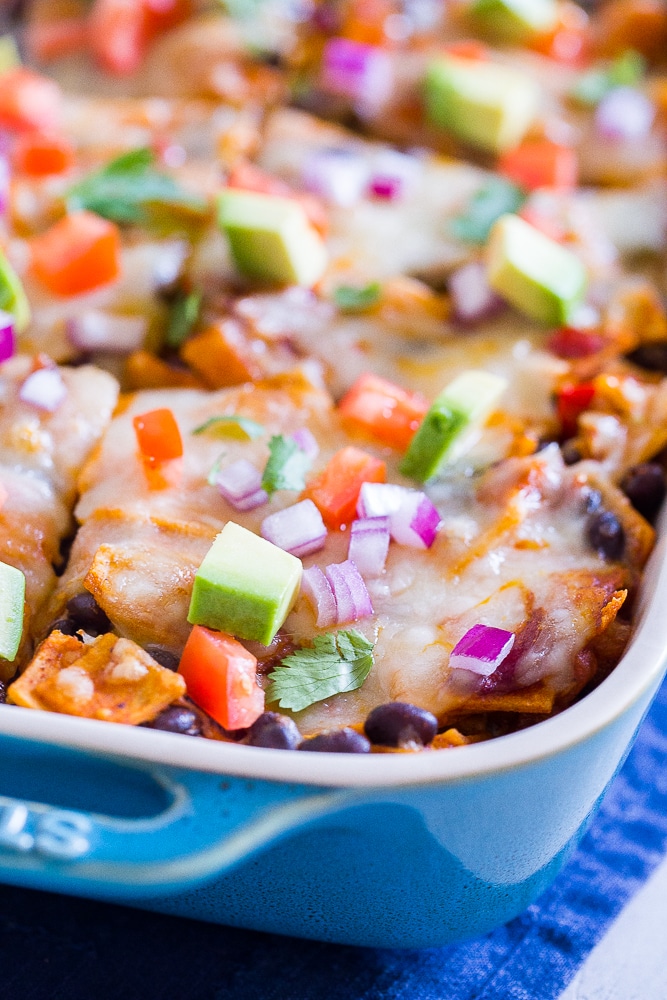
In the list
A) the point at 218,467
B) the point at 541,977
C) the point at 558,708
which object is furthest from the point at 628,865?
the point at 218,467

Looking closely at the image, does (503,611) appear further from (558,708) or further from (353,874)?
(353,874)

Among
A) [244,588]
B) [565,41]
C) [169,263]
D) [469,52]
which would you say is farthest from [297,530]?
[565,41]

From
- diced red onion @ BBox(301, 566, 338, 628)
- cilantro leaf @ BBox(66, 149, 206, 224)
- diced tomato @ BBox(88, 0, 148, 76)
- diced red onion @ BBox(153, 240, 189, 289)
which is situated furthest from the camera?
→ diced tomato @ BBox(88, 0, 148, 76)

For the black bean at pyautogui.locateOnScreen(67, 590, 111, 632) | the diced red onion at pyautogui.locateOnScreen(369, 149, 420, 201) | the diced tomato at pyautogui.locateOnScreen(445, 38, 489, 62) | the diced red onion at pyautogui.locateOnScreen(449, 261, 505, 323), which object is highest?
the diced tomato at pyautogui.locateOnScreen(445, 38, 489, 62)

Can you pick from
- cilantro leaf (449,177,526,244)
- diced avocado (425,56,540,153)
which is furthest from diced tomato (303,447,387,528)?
diced avocado (425,56,540,153)

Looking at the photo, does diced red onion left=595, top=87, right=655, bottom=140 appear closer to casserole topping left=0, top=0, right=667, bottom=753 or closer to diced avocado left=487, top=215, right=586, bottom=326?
casserole topping left=0, top=0, right=667, bottom=753

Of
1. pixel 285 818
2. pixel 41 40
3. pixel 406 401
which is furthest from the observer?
pixel 41 40
